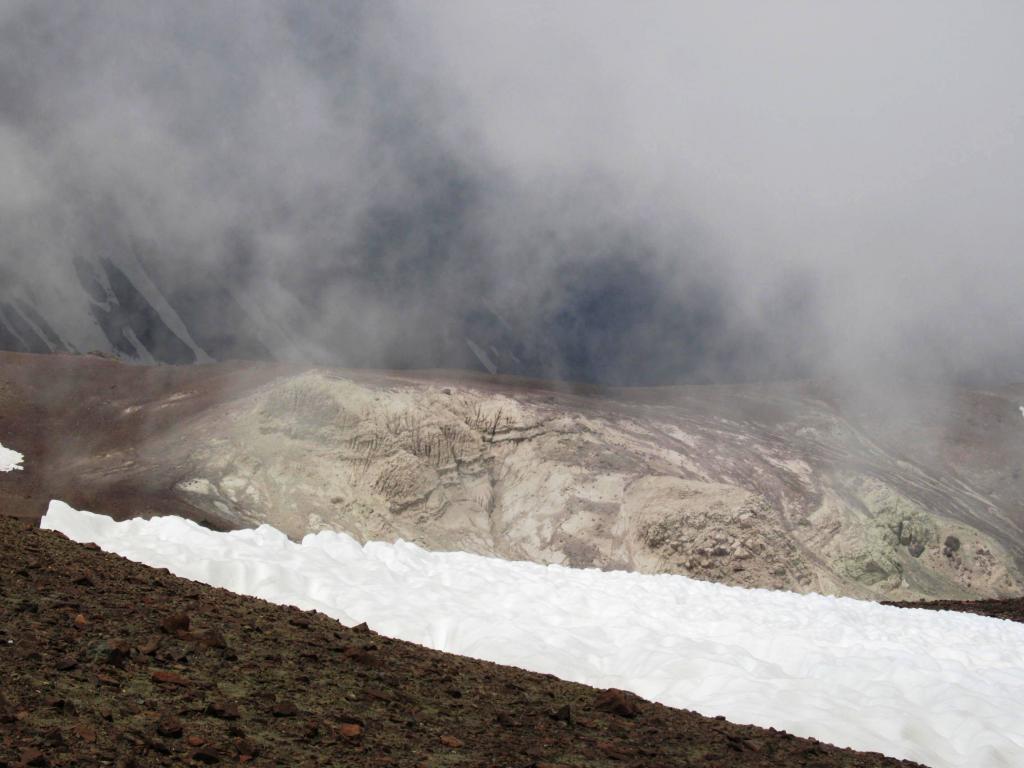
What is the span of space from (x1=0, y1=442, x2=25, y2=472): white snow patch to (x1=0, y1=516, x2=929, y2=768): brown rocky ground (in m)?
26.5

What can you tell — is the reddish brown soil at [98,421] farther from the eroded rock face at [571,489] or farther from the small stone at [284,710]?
the small stone at [284,710]

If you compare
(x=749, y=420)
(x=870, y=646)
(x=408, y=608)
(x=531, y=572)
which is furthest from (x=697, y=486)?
(x=408, y=608)

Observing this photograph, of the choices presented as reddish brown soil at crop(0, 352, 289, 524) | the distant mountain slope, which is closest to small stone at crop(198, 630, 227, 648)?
reddish brown soil at crop(0, 352, 289, 524)

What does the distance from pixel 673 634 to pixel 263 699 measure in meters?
7.34

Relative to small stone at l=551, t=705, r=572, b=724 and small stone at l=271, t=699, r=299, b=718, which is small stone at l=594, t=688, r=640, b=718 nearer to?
small stone at l=551, t=705, r=572, b=724

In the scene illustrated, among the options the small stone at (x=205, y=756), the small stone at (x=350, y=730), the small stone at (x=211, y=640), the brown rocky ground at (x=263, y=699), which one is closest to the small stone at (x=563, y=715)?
the brown rocky ground at (x=263, y=699)

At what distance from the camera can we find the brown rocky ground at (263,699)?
4.47 m

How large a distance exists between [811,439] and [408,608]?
138ft

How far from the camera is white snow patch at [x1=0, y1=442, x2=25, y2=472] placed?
31016 mm

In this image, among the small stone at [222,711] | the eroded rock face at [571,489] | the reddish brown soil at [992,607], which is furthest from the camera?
the eroded rock face at [571,489]

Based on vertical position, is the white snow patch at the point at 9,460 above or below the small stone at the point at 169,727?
below

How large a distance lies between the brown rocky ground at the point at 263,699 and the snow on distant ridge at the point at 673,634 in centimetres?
173

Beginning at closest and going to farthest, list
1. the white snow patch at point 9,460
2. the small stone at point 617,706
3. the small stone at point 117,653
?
the small stone at point 117,653 < the small stone at point 617,706 < the white snow patch at point 9,460

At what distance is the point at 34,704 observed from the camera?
14.8 ft
